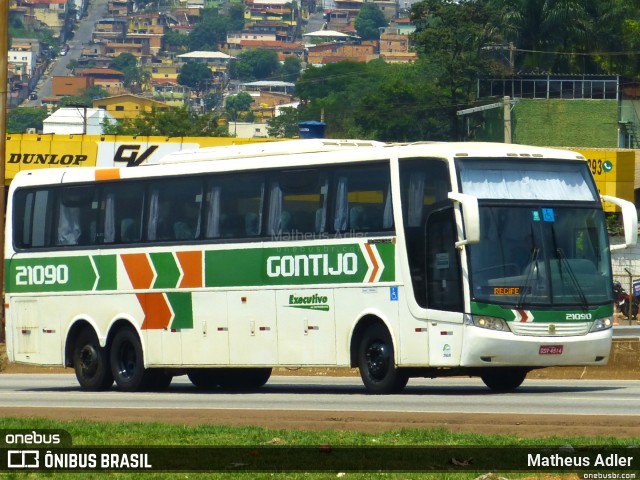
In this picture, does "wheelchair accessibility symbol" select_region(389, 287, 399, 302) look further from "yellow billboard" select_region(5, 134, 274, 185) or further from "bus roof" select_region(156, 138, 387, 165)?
A: "yellow billboard" select_region(5, 134, 274, 185)

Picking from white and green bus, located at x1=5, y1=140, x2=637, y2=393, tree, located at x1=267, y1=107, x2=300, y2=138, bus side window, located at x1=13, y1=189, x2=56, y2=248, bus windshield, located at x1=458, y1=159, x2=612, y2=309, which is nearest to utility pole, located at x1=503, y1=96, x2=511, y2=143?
bus side window, located at x1=13, y1=189, x2=56, y2=248

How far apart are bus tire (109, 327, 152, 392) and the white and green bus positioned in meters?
0.03

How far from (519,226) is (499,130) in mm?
74282

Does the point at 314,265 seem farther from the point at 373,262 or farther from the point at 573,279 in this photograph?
the point at 573,279

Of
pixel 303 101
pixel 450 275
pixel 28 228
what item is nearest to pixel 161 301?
pixel 28 228

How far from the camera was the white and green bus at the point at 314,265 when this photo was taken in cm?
2023

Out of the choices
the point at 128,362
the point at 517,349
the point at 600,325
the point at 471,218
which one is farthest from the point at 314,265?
the point at 128,362

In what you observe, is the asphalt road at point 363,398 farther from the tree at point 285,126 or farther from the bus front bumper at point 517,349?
the tree at point 285,126

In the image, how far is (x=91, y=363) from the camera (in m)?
24.9

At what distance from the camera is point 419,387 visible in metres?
23.8

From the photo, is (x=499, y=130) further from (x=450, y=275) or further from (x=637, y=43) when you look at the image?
(x=450, y=275)

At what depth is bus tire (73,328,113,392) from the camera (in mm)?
24703

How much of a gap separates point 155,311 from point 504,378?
17.6ft

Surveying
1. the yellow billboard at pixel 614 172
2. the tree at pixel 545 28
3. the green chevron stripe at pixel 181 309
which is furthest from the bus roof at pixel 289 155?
the tree at pixel 545 28
